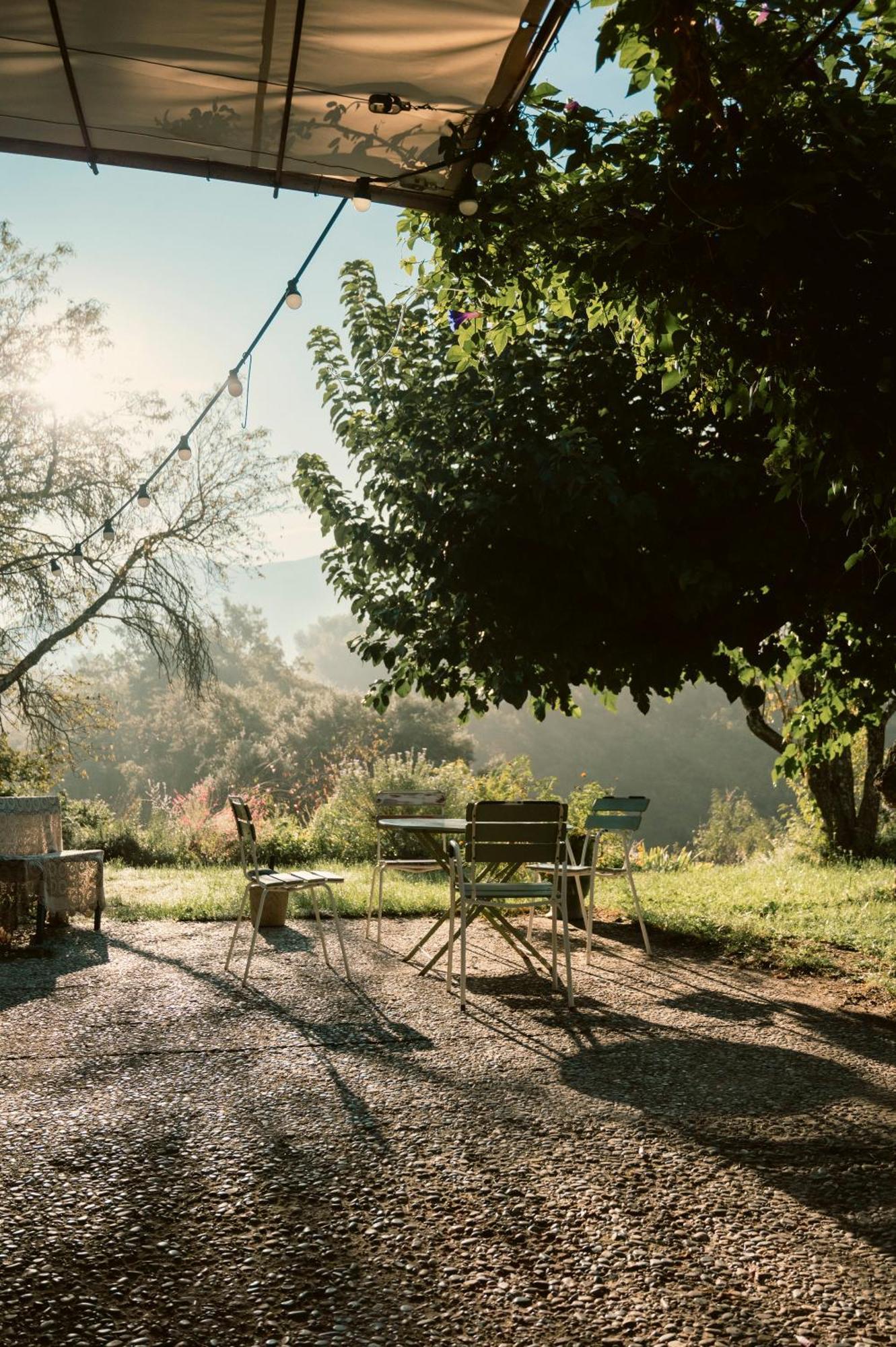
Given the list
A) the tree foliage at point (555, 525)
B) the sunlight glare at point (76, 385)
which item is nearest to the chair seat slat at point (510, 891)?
the tree foliage at point (555, 525)

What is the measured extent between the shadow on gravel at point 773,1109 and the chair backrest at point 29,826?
4.44 metres

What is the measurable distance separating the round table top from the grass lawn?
1.92 meters

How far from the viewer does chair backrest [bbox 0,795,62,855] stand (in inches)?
269

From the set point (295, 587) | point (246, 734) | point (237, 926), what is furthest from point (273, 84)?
point (295, 587)

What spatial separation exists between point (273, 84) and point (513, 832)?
10.9 feet

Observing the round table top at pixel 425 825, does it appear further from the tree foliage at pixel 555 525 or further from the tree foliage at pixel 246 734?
the tree foliage at pixel 246 734

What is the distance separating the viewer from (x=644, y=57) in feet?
10.4

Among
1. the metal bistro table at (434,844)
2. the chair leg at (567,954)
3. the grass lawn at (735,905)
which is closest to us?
the chair leg at (567,954)

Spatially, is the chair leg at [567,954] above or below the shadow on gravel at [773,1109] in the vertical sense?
above

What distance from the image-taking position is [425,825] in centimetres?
575

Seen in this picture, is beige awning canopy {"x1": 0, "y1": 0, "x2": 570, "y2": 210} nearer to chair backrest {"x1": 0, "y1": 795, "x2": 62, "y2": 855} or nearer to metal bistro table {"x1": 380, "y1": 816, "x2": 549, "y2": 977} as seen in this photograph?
metal bistro table {"x1": 380, "y1": 816, "x2": 549, "y2": 977}

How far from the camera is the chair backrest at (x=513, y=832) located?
16.2 feet

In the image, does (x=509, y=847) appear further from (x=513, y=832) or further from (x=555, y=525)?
(x=555, y=525)

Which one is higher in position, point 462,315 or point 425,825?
point 462,315
